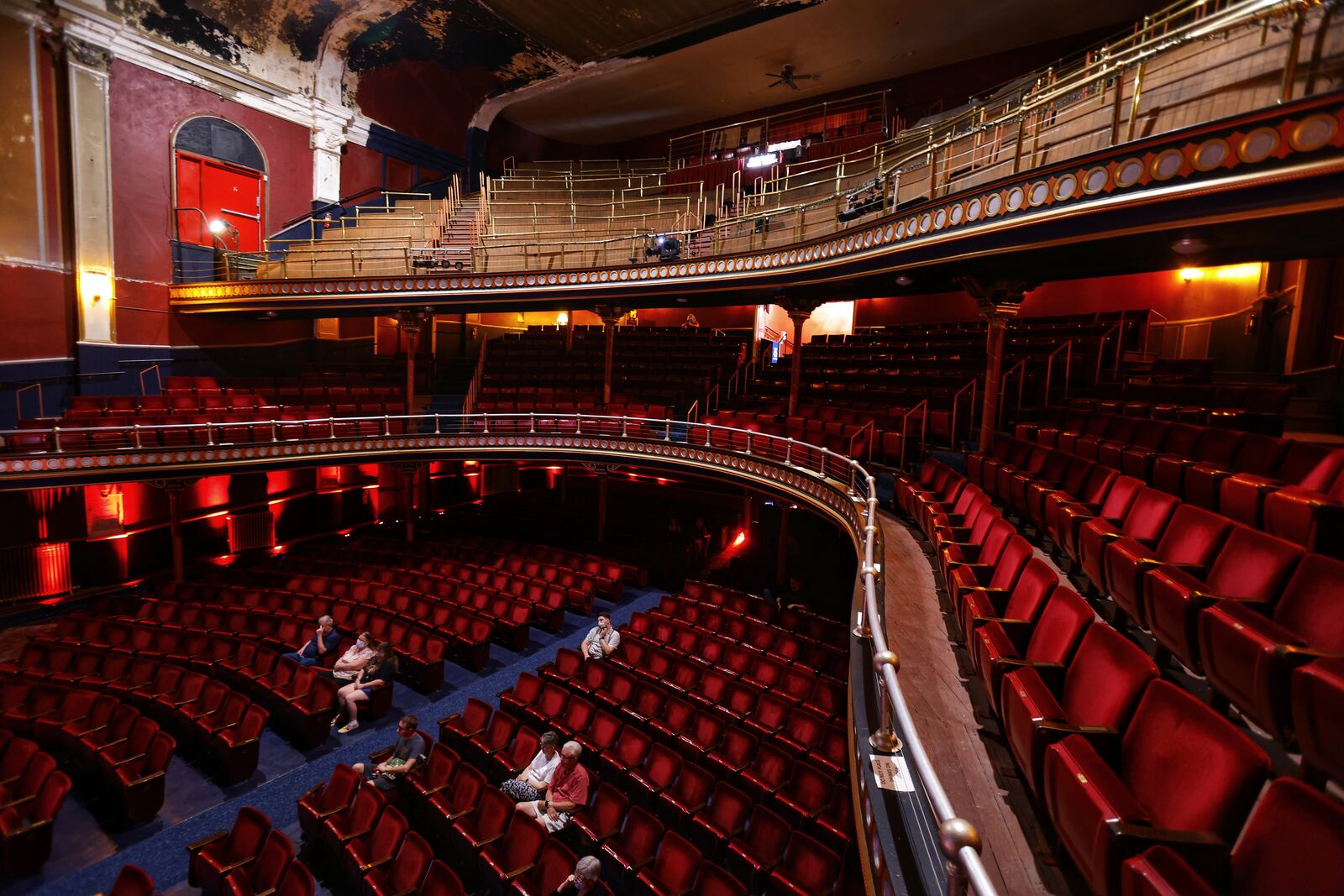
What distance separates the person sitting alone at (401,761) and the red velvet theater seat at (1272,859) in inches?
244

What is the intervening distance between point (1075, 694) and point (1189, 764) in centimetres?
69

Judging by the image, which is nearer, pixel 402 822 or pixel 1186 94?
pixel 1186 94

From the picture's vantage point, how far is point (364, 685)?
7.80 m

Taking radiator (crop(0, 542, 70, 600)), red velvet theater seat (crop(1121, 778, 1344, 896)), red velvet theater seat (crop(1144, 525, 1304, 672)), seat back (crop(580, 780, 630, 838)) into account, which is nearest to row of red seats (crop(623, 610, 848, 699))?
seat back (crop(580, 780, 630, 838))

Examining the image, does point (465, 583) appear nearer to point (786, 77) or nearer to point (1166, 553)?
point (1166, 553)

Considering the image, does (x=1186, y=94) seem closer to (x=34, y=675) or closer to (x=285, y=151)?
(x=34, y=675)

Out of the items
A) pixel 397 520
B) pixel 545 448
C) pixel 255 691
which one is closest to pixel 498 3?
pixel 545 448

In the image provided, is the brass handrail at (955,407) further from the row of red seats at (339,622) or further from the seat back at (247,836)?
the seat back at (247,836)

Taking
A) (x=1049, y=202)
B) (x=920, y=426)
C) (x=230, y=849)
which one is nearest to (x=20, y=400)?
(x=230, y=849)

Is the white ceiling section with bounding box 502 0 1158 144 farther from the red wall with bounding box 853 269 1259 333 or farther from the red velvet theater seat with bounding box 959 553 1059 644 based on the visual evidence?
the red velvet theater seat with bounding box 959 553 1059 644

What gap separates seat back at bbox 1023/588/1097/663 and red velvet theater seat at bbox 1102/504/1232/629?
0.41 m

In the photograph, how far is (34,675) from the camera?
7.96 metres

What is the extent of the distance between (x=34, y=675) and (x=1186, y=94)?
13248 millimetres

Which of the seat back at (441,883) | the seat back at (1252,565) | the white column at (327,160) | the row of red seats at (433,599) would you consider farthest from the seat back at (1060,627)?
the white column at (327,160)
